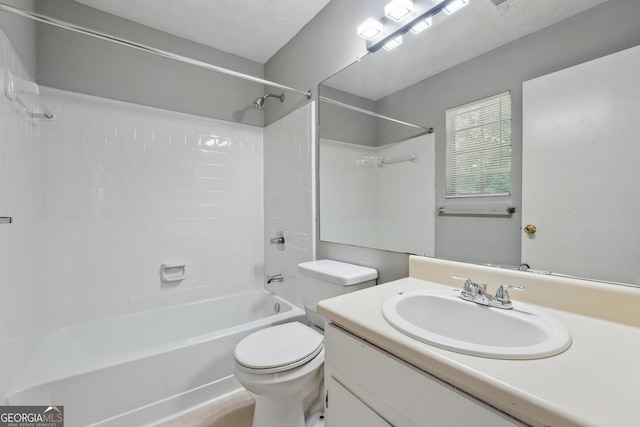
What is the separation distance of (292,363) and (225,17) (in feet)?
7.22

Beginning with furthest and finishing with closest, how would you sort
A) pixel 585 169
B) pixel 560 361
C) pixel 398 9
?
pixel 398 9
pixel 585 169
pixel 560 361

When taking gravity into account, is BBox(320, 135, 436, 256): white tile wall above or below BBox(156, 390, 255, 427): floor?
above

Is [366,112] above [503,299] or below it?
above

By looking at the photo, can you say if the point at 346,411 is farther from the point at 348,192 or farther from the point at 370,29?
the point at 370,29

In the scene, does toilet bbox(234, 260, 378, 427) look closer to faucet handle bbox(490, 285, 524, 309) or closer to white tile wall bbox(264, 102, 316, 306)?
white tile wall bbox(264, 102, 316, 306)

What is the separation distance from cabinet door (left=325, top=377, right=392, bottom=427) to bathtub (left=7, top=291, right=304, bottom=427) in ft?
2.95

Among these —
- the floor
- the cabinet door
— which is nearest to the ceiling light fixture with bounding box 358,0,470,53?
the cabinet door

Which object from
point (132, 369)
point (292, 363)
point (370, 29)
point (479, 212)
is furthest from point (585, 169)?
point (132, 369)

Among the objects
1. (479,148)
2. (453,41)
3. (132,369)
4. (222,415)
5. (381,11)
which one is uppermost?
(381,11)

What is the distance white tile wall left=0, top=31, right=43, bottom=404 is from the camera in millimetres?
1097

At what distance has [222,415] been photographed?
144 centimetres

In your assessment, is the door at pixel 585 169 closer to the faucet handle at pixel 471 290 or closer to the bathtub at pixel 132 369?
the faucet handle at pixel 471 290

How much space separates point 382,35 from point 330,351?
1.53 meters

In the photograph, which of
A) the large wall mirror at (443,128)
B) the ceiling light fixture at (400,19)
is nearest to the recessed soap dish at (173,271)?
the large wall mirror at (443,128)
